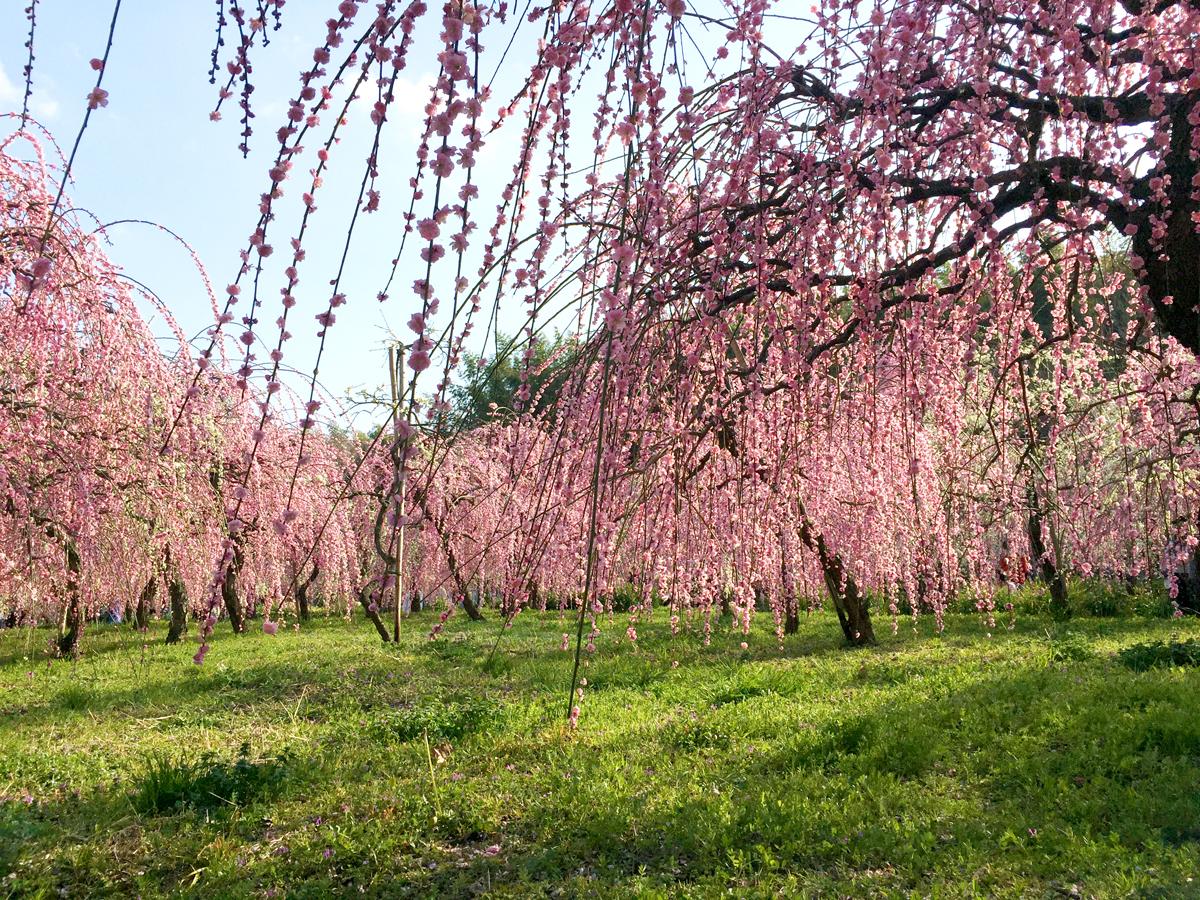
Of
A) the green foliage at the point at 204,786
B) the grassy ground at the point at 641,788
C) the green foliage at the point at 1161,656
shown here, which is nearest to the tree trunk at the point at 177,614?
the grassy ground at the point at 641,788

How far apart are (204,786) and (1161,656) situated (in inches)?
291

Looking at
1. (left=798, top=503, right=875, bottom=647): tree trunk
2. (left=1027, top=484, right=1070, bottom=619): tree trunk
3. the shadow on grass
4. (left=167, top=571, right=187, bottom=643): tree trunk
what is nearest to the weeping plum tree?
the shadow on grass

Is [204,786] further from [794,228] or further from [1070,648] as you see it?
[1070,648]

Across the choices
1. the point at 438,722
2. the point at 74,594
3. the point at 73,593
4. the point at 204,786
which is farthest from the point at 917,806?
the point at 74,594

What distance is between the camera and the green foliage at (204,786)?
456cm

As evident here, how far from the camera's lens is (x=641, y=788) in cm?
470

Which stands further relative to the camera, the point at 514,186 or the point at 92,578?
the point at 92,578

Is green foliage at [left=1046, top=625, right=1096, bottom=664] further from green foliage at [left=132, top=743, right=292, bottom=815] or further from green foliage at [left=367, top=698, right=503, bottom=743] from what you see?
green foliage at [left=132, top=743, right=292, bottom=815]

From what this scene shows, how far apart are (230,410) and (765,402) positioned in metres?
6.97

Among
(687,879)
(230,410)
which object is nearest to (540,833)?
(687,879)

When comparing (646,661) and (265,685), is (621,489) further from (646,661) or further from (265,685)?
(265,685)

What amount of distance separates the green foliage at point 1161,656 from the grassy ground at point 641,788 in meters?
0.25

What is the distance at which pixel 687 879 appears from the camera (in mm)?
3678

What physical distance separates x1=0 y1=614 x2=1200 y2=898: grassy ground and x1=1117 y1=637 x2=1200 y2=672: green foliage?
9.7 inches
